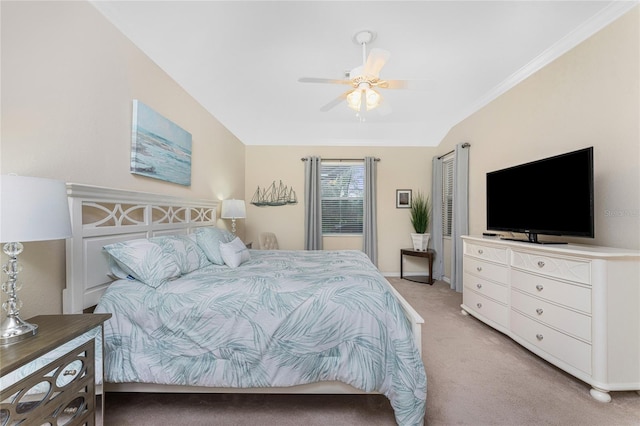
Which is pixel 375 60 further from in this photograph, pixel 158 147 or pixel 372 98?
pixel 158 147

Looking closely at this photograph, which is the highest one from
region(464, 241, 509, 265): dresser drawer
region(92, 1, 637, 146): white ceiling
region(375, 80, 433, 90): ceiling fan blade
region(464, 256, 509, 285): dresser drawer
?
region(92, 1, 637, 146): white ceiling

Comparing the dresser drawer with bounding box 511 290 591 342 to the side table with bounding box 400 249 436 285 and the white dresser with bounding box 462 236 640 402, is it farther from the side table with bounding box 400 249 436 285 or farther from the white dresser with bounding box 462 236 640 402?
the side table with bounding box 400 249 436 285

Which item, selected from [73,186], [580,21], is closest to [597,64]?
[580,21]

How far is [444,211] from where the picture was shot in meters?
4.71

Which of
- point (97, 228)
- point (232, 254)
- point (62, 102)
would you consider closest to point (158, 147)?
point (62, 102)

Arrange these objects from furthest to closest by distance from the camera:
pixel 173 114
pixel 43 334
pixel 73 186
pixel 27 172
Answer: pixel 173 114, pixel 73 186, pixel 27 172, pixel 43 334

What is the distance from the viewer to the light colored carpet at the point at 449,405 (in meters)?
1.55

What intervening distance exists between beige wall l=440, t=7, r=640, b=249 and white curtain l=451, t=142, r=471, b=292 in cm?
91

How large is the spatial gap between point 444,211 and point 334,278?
368cm

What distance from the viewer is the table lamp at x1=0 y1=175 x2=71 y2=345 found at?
98 centimetres

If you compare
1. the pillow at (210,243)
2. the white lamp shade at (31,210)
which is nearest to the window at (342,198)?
the pillow at (210,243)

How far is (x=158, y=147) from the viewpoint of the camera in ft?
7.96

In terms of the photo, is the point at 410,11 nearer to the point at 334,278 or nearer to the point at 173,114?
the point at 334,278

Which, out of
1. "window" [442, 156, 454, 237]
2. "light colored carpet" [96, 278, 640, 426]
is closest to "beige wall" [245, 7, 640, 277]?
"window" [442, 156, 454, 237]
